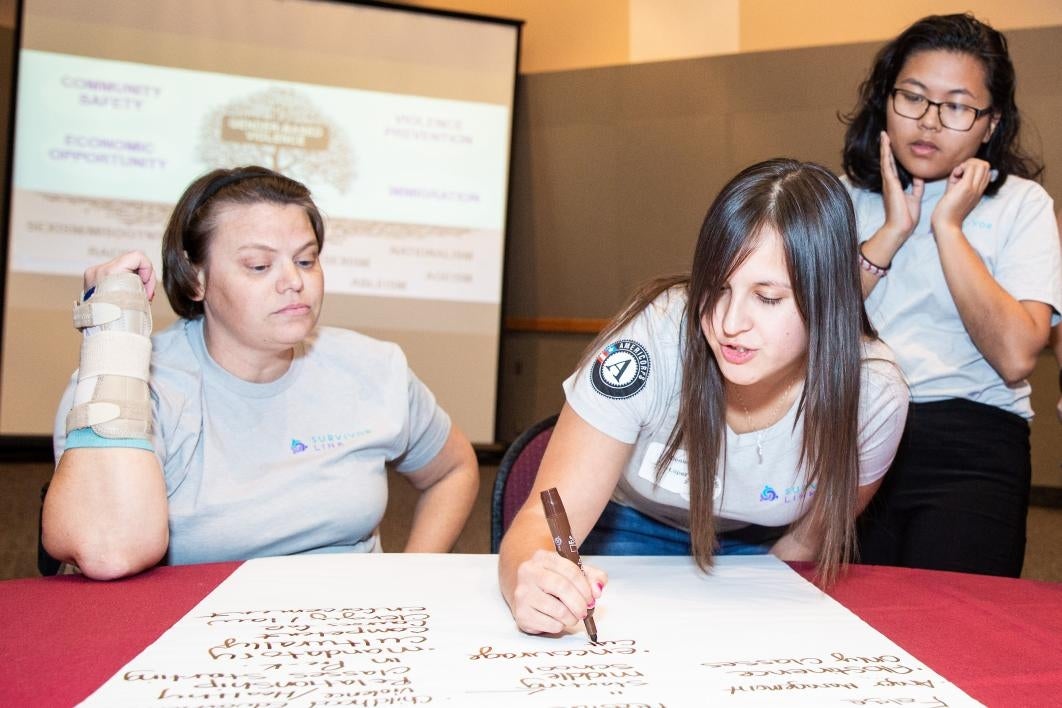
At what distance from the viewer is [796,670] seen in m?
1.03

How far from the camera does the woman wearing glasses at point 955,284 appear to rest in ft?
6.17

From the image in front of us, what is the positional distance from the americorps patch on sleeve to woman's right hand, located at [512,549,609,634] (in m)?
0.36

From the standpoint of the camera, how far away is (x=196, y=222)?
5.68 ft

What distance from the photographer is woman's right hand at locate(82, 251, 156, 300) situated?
155cm

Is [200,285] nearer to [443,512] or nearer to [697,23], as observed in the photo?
[443,512]

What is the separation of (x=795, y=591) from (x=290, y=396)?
0.91 meters

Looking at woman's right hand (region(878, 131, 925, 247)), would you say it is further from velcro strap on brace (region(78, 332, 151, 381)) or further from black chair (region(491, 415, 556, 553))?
velcro strap on brace (region(78, 332, 151, 381))

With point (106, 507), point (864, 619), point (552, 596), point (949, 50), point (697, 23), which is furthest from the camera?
point (697, 23)

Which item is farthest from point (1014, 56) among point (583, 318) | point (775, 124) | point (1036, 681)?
point (1036, 681)

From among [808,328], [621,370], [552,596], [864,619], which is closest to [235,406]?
[621,370]

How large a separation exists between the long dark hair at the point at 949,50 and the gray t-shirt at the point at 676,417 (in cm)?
67

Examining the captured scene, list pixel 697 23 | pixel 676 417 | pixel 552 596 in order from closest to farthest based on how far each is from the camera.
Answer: pixel 552 596, pixel 676 417, pixel 697 23

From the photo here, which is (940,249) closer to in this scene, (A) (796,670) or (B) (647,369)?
(B) (647,369)

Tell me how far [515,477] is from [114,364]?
30.5 inches
